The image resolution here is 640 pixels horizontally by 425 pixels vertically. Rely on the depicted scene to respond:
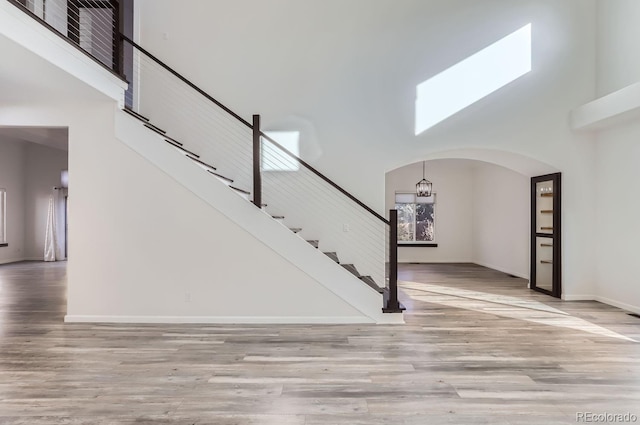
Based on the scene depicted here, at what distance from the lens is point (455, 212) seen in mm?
11633

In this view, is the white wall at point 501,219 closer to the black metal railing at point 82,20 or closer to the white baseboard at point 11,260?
the black metal railing at point 82,20

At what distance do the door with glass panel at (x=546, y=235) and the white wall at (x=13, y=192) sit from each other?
12725 mm

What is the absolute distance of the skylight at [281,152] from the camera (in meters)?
5.84

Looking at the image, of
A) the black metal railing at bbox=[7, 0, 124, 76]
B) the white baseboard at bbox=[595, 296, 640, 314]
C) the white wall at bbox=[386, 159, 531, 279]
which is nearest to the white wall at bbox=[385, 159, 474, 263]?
the white wall at bbox=[386, 159, 531, 279]

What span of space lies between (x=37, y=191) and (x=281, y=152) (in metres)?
9.43

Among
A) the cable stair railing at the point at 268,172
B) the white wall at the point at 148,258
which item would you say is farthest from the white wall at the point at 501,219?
the white wall at the point at 148,258

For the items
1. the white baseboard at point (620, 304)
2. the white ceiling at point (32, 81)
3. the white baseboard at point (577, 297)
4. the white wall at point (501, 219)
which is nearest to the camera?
the white ceiling at point (32, 81)

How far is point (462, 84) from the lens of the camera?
5.90 metres

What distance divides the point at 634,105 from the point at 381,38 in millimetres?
3404

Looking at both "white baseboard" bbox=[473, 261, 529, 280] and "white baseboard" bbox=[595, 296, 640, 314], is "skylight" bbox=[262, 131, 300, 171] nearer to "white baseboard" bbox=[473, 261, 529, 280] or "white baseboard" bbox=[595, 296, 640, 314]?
"white baseboard" bbox=[595, 296, 640, 314]

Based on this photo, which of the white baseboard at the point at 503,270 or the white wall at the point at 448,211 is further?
the white wall at the point at 448,211

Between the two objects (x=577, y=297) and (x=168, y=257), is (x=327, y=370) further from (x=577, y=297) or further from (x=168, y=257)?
(x=577, y=297)

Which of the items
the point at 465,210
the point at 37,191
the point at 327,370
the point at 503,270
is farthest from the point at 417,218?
the point at 37,191

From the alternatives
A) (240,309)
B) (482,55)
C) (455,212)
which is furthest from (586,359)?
(455,212)
